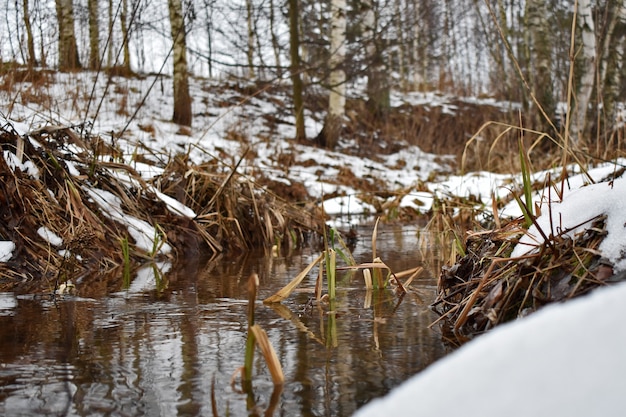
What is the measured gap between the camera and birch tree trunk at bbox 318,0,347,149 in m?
11.8

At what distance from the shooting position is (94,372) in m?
1.33

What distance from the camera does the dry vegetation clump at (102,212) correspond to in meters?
2.92

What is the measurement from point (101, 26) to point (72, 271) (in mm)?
13313

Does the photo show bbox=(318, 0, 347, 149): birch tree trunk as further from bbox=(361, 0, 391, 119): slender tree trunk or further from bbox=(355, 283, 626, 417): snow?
bbox=(355, 283, 626, 417): snow

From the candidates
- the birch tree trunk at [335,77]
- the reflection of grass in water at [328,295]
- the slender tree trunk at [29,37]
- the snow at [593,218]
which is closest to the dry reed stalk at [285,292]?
the reflection of grass in water at [328,295]

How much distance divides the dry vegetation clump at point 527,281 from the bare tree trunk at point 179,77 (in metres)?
9.80

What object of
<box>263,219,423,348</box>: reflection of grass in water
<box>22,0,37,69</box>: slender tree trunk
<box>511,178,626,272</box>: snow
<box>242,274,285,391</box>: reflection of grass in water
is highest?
<box>22,0,37,69</box>: slender tree trunk

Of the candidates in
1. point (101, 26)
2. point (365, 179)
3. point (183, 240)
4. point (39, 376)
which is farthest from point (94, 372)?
point (101, 26)

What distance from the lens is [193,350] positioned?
151 centimetres

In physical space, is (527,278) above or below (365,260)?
above

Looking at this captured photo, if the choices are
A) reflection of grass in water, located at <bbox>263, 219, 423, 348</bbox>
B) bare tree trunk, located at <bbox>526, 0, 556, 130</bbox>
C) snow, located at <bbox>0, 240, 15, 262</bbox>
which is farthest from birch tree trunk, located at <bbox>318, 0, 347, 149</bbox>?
reflection of grass in water, located at <bbox>263, 219, 423, 348</bbox>

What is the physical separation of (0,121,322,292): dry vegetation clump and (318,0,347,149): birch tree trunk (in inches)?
292

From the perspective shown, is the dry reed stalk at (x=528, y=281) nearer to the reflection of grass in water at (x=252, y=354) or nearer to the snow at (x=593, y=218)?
the snow at (x=593, y=218)

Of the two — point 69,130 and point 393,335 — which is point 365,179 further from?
point 393,335
